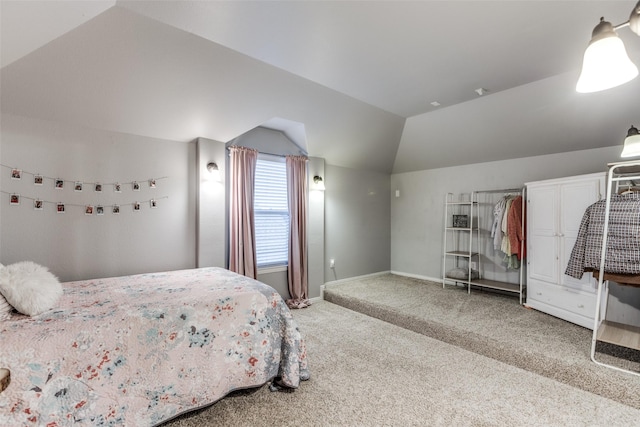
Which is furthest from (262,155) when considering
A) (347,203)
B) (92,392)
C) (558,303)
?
(558,303)

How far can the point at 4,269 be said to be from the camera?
1.77 m

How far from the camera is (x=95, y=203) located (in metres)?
2.82

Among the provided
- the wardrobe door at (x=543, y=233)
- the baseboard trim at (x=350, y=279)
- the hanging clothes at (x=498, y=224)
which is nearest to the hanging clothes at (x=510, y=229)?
the hanging clothes at (x=498, y=224)

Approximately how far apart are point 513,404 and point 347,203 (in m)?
3.37

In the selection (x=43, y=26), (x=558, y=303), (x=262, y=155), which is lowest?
(x=558, y=303)

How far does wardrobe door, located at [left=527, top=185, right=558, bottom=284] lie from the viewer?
3.21 m

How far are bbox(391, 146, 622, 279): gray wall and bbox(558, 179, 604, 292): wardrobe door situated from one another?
0.94m

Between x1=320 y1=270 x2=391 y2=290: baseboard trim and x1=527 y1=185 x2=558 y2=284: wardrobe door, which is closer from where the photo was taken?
x1=527 y1=185 x2=558 y2=284: wardrobe door

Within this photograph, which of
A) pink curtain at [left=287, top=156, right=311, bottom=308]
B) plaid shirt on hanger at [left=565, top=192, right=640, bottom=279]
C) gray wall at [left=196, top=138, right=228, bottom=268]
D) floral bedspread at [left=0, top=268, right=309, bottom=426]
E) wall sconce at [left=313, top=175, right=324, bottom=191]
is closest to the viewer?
floral bedspread at [left=0, top=268, right=309, bottom=426]

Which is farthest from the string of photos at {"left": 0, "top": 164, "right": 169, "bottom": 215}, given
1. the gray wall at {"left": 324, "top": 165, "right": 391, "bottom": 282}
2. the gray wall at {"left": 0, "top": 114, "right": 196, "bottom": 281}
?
the gray wall at {"left": 324, "top": 165, "right": 391, "bottom": 282}

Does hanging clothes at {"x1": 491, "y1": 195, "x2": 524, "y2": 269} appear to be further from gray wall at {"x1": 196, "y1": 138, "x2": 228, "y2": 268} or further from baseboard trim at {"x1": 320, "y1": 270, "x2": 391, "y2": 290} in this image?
gray wall at {"x1": 196, "y1": 138, "x2": 228, "y2": 268}

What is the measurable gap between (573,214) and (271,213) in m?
3.47

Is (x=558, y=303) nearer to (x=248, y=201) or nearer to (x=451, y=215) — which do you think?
(x=451, y=215)

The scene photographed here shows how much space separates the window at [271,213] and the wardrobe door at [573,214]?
325 centimetres
